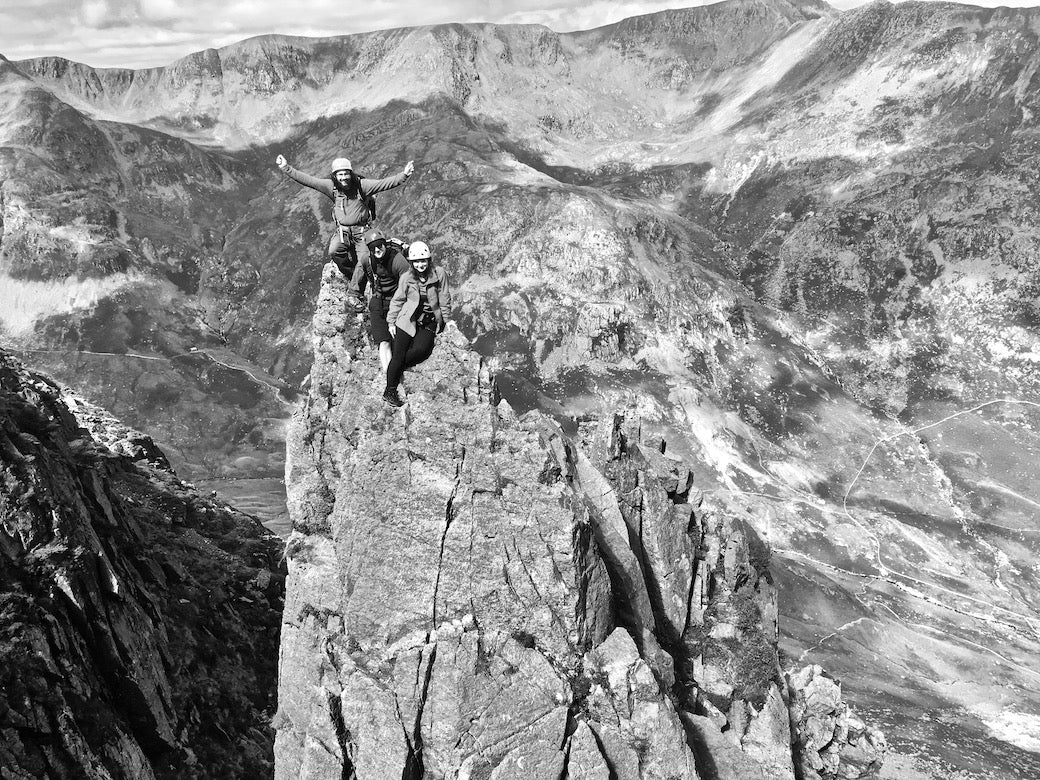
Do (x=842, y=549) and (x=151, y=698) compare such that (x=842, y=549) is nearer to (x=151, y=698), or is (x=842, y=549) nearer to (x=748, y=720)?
(x=748, y=720)

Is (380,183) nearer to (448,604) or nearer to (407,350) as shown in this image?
(407,350)

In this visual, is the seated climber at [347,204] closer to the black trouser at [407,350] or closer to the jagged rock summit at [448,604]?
the jagged rock summit at [448,604]

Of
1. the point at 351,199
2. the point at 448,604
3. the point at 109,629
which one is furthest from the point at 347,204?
the point at 109,629

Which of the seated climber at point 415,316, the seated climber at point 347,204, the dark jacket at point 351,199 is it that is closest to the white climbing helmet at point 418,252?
the seated climber at point 415,316

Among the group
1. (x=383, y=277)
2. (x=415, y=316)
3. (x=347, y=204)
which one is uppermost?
(x=347, y=204)

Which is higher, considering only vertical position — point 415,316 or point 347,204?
point 347,204

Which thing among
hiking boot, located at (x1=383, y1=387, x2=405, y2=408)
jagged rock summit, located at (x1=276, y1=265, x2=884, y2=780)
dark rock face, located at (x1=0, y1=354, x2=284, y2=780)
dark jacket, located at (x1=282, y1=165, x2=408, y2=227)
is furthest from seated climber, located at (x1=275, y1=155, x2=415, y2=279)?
dark rock face, located at (x1=0, y1=354, x2=284, y2=780)
